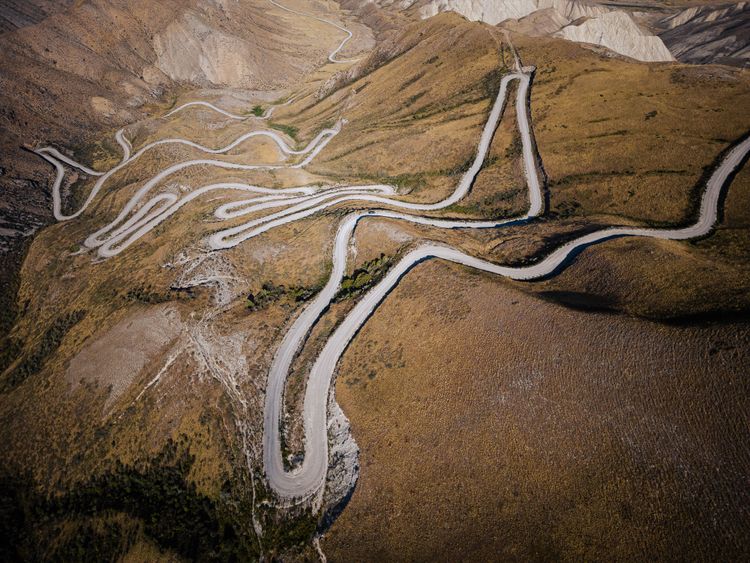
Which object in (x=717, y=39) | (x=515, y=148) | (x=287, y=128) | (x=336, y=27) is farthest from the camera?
(x=336, y=27)

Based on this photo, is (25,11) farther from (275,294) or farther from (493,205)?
(493,205)

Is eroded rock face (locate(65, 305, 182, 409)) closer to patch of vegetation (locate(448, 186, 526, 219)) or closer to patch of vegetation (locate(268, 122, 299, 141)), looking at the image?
patch of vegetation (locate(448, 186, 526, 219))

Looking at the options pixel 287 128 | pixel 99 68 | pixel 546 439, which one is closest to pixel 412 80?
pixel 287 128

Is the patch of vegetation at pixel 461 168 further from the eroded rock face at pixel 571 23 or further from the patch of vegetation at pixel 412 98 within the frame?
the eroded rock face at pixel 571 23

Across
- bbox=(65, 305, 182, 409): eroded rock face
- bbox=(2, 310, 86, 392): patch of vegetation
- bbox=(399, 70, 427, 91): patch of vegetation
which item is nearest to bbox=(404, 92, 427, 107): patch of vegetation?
bbox=(399, 70, 427, 91): patch of vegetation

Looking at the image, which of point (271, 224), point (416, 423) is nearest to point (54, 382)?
point (271, 224)
